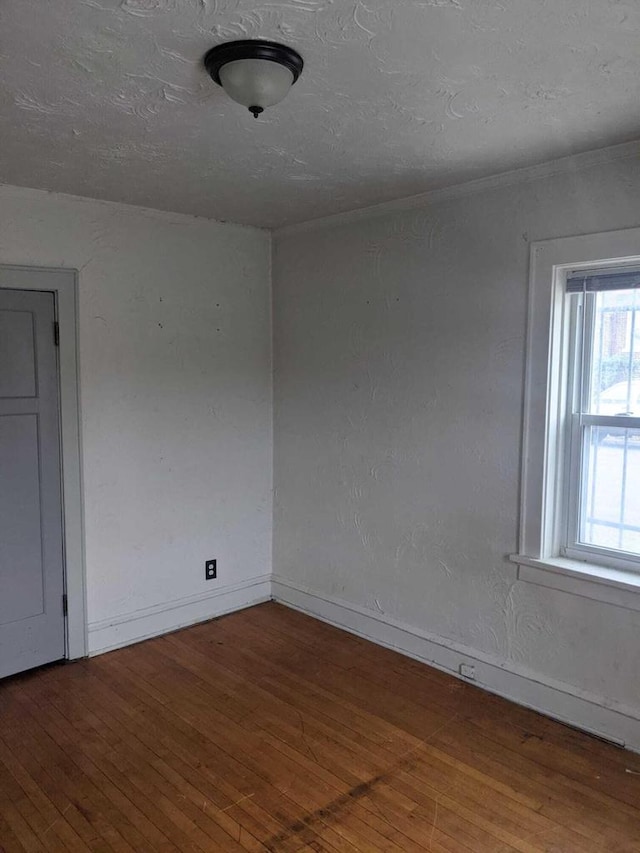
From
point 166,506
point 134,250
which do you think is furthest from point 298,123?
point 166,506

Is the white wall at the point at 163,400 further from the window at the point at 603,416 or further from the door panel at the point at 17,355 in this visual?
the window at the point at 603,416

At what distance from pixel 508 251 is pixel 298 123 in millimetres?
1156

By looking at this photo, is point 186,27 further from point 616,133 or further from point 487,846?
point 487,846

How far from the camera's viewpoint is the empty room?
6.14ft

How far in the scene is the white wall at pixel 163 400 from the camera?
3234 millimetres

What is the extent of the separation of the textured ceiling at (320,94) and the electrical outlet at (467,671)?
230cm

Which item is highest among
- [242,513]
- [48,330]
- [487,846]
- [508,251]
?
[508,251]

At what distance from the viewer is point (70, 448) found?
3193mm

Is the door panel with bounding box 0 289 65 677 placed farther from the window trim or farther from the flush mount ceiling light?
the window trim

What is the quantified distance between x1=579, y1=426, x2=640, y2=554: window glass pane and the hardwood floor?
2.74 feet

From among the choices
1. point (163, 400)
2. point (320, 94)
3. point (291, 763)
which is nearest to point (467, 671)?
point (291, 763)

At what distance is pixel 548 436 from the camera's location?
9.00 feet

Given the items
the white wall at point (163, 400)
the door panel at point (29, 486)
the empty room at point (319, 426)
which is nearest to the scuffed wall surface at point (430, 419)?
the empty room at point (319, 426)

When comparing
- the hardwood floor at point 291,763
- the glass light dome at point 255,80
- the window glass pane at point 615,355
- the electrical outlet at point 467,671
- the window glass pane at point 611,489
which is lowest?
the hardwood floor at point 291,763
